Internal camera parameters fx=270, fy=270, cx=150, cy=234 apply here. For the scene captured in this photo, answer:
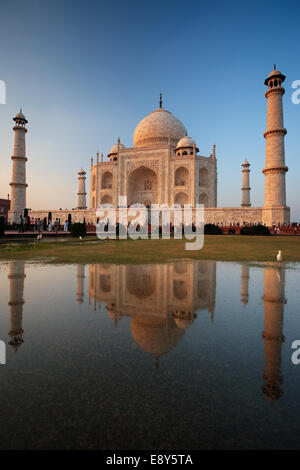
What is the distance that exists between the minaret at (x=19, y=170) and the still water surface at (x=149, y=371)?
92.3ft

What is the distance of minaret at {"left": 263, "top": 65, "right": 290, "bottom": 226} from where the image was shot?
868 inches

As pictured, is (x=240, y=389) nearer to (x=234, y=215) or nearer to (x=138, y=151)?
(x=234, y=215)

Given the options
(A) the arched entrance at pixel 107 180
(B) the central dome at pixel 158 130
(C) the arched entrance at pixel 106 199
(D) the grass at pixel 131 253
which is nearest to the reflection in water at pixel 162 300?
(D) the grass at pixel 131 253

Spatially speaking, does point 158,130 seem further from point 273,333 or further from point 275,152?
point 273,333

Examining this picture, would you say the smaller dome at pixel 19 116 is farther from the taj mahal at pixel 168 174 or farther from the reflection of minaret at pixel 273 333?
the reflection of minaret at pixel 273 333

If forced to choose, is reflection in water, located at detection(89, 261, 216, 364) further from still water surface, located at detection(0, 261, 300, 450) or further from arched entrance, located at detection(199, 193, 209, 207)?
arched entrance, located at detection(199, 193, 209, 207)

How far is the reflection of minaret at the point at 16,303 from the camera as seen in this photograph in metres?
2.24

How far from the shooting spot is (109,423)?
123cm

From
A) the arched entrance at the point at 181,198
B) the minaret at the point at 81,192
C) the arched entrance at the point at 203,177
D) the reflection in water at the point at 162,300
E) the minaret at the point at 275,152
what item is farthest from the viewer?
the minaret at the point at 81,192

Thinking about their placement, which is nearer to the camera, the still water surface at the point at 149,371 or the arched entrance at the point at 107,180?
the still water surface at the point at 149,371

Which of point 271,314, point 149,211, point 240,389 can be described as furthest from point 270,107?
point 240,389

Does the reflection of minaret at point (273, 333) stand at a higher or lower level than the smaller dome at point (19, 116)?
lower

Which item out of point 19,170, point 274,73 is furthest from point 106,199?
point 274,73

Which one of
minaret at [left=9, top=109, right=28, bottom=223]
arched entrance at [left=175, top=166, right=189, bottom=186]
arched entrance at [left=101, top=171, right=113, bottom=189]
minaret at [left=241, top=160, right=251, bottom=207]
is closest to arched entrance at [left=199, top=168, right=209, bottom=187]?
arched entrance at [left=175, top=166, right=189, bottom=186]
